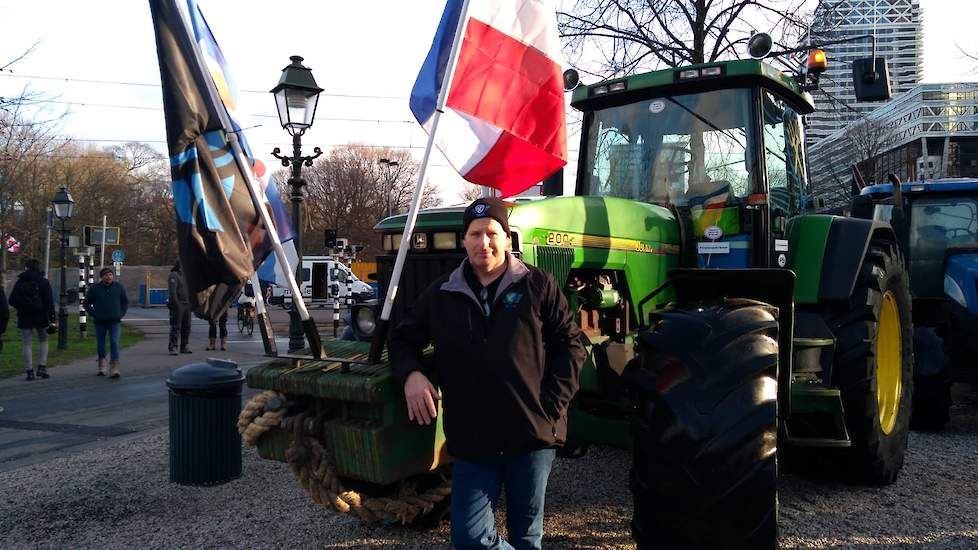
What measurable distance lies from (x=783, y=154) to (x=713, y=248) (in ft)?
3.31

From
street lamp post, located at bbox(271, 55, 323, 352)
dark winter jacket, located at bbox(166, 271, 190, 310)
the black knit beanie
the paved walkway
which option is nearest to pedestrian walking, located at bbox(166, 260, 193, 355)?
dark winter jacket, located at bbox(166, 271, 190, 310)

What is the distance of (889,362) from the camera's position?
5.50 metres

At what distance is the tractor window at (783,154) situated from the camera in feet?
16.1

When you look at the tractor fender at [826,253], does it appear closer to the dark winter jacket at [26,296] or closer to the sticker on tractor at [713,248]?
the sticker on tractor at [713,248]

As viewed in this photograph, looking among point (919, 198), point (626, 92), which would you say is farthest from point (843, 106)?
point (626, 92)

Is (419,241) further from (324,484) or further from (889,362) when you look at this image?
(889,362)

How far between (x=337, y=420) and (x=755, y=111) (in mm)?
3291

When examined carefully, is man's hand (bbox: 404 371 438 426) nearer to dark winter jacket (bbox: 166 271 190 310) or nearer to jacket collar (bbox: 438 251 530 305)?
jacket collar (bbox: 438 251 530 305)

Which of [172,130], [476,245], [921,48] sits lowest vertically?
[476,245]

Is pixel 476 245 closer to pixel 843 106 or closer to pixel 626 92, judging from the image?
pixel 626 92

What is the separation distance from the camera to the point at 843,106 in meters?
15.4

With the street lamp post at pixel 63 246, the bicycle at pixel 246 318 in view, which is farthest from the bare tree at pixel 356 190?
the street lamp post at pixel 63 246

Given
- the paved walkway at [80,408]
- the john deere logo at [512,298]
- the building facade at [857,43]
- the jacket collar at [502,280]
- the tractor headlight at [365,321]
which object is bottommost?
the paved walkway at [80,408]

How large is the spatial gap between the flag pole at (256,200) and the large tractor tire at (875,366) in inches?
125
